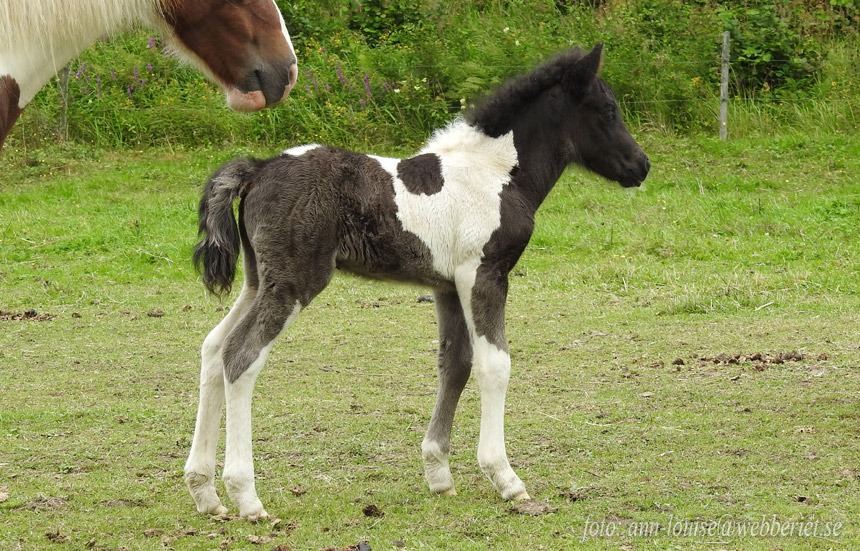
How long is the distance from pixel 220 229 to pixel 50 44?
161cm

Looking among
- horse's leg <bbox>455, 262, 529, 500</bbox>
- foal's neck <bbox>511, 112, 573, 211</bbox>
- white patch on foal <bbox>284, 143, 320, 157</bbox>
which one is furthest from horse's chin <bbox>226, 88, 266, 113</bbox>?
foal's neck <bbox>511, 112, 573, 211</bbox>

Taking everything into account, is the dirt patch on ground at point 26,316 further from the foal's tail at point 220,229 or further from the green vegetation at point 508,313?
the foal's tail at point 220,229

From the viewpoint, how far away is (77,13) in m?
2.86

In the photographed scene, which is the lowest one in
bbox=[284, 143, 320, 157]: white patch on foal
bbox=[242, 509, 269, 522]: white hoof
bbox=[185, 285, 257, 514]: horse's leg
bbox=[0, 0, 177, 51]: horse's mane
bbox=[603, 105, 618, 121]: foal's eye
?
bbox=[242, 509, 269, 522]: white hoof

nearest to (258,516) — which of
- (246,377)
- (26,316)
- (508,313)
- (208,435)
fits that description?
(208,435)

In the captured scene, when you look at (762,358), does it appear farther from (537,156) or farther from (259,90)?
(259,90)

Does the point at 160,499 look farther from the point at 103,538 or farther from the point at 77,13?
the point at 77,13

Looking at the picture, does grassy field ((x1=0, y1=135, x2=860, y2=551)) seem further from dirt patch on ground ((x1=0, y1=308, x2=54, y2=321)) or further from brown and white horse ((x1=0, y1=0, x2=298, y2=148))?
brown and white horse ((x1=0, y1=0, x2=298, y2=148))

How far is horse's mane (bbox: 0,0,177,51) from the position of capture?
9.12 feet

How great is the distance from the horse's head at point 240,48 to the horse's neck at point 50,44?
190 millimetres

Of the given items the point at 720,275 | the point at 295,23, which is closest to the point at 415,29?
the point at 295,23

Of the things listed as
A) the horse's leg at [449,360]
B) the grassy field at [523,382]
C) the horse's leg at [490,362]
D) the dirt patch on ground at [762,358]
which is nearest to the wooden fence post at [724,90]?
the grassy field at [523,382]

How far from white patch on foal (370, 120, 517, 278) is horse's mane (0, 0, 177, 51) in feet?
5.93

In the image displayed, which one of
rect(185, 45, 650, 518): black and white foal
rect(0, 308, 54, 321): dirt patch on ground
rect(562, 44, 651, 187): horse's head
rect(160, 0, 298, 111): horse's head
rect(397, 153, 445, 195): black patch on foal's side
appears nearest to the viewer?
rect(160, 0, 298, 111): horse's head
